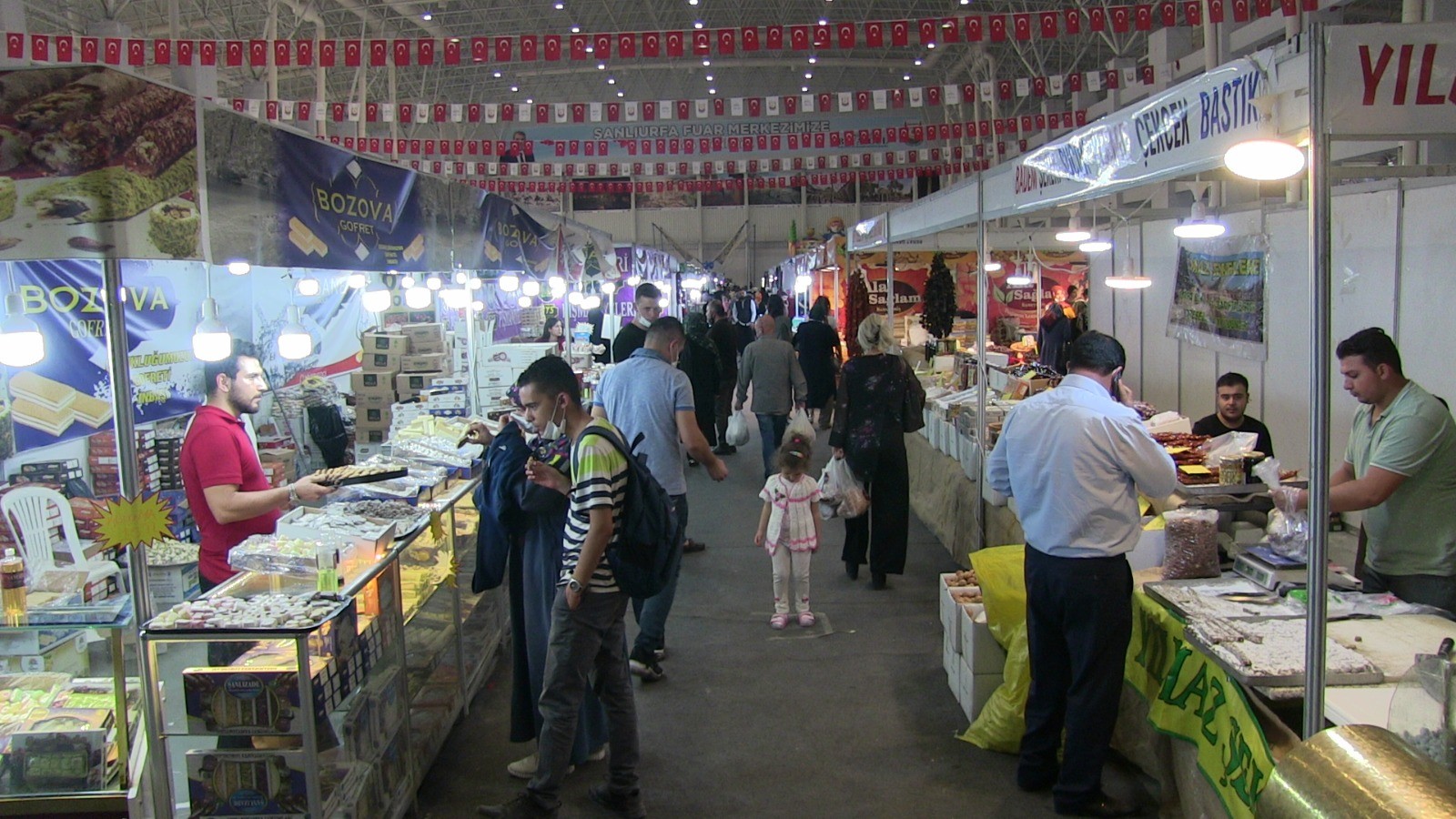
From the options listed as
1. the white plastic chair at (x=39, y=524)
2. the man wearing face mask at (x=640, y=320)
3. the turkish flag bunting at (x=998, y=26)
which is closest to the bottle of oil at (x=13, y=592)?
the white plastic chair at (x=39, y=524)

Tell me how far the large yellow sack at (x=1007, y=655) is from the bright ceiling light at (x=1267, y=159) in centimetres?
212

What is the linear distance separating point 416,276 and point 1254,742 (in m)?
11.3

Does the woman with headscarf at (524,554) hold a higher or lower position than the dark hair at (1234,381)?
lower

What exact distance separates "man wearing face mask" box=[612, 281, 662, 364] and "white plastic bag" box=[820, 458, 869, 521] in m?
1.79

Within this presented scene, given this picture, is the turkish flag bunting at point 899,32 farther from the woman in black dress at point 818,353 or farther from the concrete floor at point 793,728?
the concrete floor at point 793,728

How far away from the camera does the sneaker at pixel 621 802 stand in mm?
3949

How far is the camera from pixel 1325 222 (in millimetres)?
2354

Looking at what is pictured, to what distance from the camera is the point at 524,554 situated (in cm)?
422

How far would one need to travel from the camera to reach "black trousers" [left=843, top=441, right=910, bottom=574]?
22.0 feet

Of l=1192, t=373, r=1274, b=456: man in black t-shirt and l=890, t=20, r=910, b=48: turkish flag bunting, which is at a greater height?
l=890, t=20, r=910, b=48: turkish flag bunting

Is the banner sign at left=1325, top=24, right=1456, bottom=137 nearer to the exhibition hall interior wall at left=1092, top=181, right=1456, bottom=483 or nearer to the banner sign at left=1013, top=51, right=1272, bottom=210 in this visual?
the banner sign at left=1013, top=51, right=1272, bottom=210

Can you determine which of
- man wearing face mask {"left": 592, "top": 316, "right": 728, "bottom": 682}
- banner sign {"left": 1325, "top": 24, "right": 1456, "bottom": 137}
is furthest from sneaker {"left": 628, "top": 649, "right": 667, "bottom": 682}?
banner sign {"left": 1325, "top": 24, "right": 1456, "bottom": 137}

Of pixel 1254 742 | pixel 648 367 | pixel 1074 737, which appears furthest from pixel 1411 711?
pixel 648 367

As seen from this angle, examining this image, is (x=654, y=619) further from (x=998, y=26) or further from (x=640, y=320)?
(x=998, y=26)
